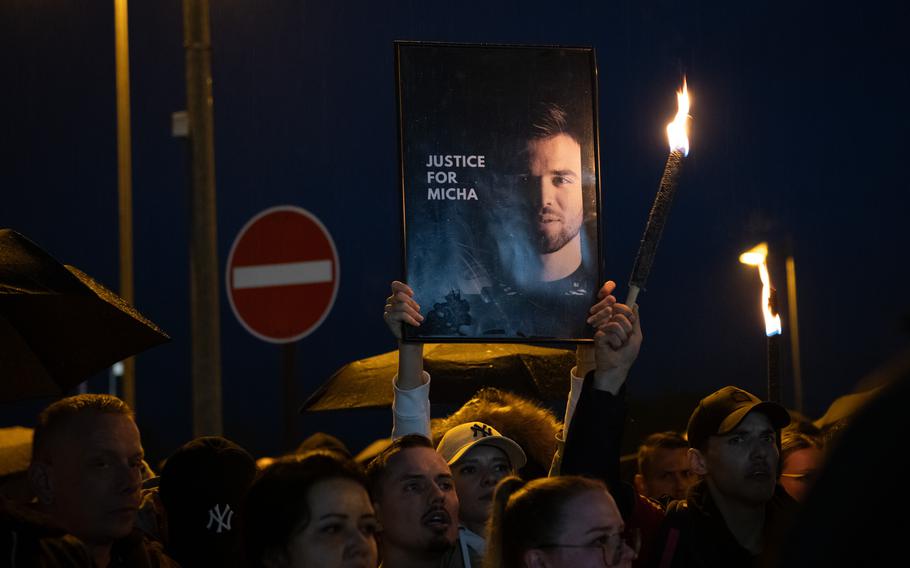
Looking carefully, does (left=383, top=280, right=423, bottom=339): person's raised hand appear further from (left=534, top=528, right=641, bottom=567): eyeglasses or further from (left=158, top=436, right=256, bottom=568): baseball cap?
(left=158, top=436, right=256, bottom=568): baseball cap

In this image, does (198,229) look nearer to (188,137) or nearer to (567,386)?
(188,137)

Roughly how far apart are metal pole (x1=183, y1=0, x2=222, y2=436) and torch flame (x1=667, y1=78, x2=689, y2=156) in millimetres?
5118

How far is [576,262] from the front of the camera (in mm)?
4211

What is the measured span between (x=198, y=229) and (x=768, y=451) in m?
4.80

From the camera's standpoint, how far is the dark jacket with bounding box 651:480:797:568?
469 cm

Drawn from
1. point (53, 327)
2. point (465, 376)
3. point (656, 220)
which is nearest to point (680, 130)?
point (656, 220)

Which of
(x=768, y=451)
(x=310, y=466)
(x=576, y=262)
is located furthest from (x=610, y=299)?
(x=768, y=451)

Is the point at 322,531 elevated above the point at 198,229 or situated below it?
below

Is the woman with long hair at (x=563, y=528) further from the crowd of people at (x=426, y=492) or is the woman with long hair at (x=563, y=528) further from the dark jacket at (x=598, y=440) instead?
the dark jacket at (x=598, y=440)

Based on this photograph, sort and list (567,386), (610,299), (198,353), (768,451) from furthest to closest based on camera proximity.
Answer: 1. (198,353)
2. (567,386)
3. (768,451)
4. (610,299)

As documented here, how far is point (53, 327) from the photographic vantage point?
5074 mm

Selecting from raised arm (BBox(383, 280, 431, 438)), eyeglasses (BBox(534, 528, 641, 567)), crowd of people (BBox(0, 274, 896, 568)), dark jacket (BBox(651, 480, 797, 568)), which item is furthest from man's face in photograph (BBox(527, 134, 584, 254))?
dark jacket (BBox(651, 480, 797, 568))

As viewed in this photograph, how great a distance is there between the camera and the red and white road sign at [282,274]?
7.04m

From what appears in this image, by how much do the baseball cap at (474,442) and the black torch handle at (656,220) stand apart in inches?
57.9
